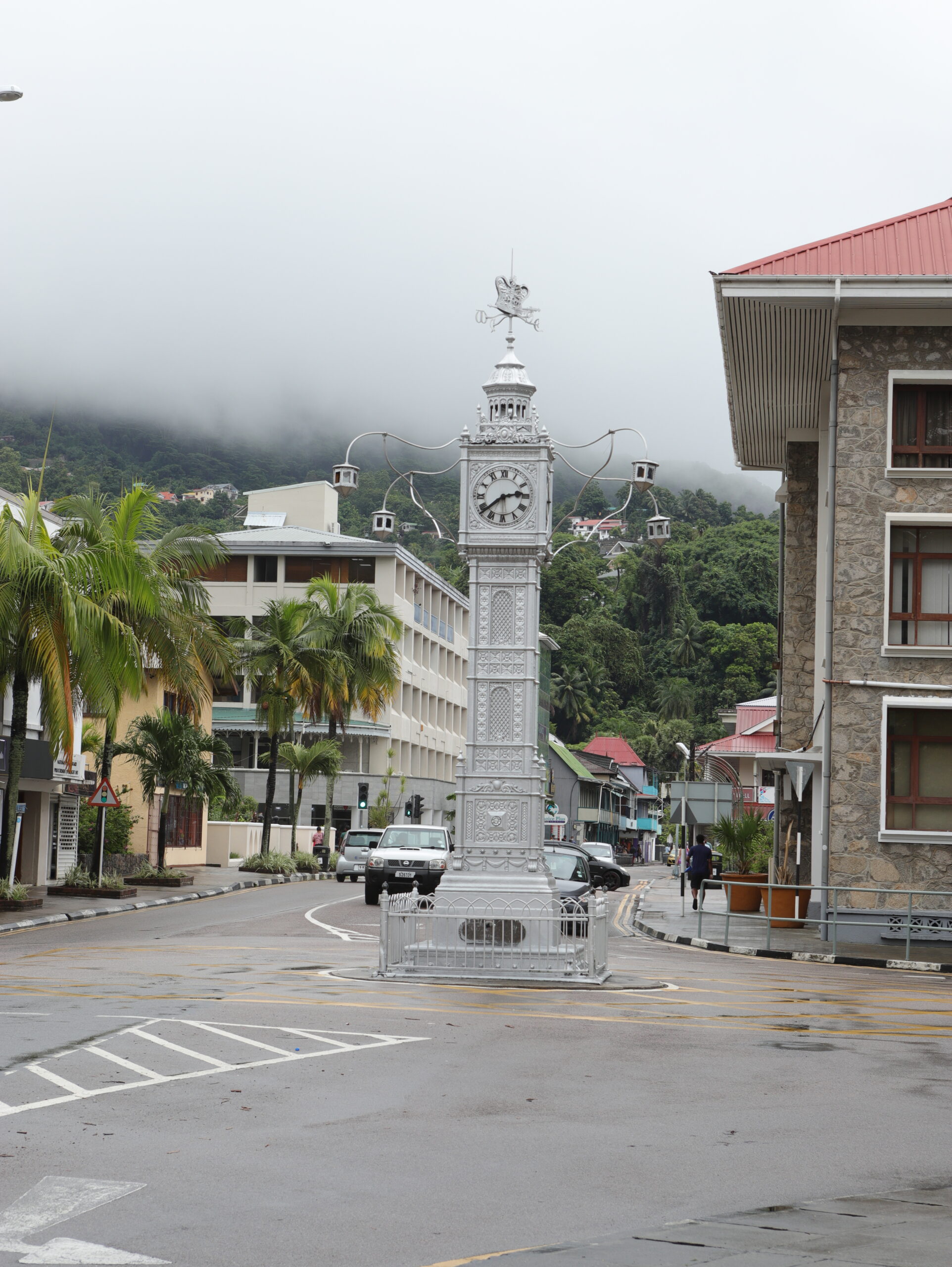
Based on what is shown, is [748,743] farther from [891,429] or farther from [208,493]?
[208,493]

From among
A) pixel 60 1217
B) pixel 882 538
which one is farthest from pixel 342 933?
pixel 60 1217

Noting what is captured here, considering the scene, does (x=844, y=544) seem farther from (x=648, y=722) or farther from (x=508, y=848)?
(x=648, y=722)

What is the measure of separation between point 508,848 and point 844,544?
1004 centimetres

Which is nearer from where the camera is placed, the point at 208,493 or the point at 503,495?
the point at 503,495

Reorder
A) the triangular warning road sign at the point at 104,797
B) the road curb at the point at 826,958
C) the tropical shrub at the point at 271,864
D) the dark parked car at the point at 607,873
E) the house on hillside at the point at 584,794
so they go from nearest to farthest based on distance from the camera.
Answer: the road curb at the point at 826,958 → the triangular warning road sign at the point at 104,797 → the dark parked car at the point at 607,873 → the tropical shrub at the point at 271,864 → the house on hillside at the point at 584,794

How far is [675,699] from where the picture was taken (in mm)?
128375

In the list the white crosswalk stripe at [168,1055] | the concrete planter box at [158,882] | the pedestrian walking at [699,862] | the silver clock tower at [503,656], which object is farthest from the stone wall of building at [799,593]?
the white crosswalk stripe at [168,1055]

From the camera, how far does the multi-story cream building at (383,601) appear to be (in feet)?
229

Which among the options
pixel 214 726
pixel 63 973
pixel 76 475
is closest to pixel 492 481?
pixel 63 973

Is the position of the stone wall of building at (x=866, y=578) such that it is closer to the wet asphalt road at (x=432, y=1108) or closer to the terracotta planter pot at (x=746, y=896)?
the wet asphalt road at (x=432, y=1108)

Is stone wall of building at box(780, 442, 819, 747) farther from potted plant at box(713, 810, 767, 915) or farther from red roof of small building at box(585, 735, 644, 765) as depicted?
red roof of small building at box(585, 735, 644, 765)

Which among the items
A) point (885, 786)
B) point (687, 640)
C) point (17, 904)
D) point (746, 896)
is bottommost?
point (17, 904)

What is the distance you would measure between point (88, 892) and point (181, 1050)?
875 inches

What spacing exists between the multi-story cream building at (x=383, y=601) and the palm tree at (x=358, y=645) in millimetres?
8000
